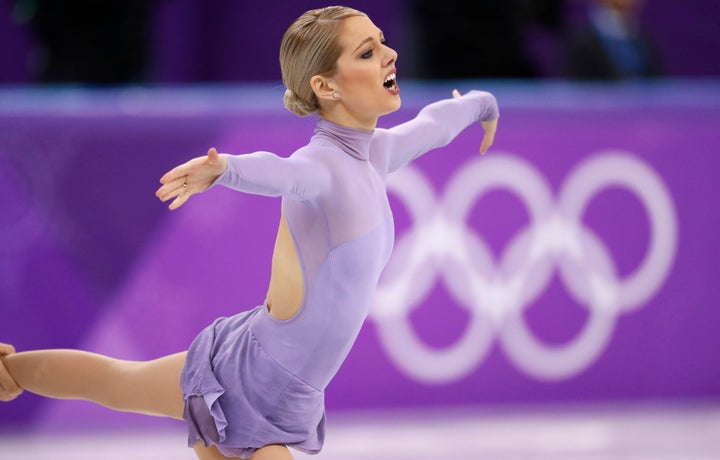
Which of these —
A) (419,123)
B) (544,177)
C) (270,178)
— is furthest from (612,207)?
(270,178)

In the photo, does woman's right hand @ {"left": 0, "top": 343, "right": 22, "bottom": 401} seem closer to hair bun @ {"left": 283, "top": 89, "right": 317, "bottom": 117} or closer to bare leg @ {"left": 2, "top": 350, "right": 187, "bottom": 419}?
bare leg @ {"left": 2, "top": 350, "right": 187, "bottom": 419}

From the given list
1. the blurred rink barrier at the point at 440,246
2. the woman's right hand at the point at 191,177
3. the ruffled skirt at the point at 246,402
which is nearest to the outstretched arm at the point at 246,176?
the woman's right hand at the point at 191,177

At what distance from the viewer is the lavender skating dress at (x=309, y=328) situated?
9.64 ft

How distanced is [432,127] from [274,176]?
77cm

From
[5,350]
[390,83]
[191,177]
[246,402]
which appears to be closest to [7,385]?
[5,350]

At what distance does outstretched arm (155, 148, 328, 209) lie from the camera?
99.3 inches

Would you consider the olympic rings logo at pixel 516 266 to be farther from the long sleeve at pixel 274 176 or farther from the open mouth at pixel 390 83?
the long sleeve at pixel 274 176

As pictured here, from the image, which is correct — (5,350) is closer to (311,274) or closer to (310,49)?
(311,274)

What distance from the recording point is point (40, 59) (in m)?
6.45

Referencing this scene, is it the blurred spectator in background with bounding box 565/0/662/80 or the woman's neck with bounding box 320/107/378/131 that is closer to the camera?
the woman's neck with bounding box 320/107/378/131

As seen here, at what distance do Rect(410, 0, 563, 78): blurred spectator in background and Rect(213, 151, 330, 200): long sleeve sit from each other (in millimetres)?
3797

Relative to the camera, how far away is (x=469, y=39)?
6.59m

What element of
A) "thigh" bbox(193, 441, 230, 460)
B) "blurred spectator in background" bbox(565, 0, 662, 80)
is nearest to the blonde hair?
"thigh" bbox(193, 441, 230, 460)

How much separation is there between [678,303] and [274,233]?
198cm
